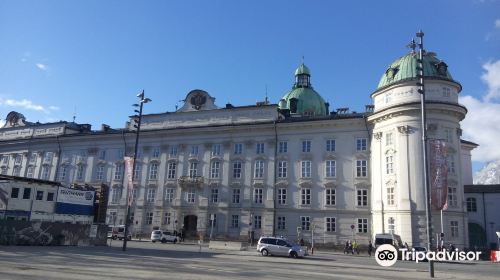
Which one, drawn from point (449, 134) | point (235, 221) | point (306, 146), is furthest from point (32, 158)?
point (449, 134)

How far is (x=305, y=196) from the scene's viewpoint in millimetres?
52844

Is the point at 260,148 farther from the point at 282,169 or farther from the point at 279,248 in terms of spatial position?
the point at 279,248

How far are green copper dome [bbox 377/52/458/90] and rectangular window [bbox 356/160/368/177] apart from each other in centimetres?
928

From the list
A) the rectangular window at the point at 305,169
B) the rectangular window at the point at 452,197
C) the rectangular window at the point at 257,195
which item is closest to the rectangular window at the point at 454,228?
the rectangular window at the point at 452,197

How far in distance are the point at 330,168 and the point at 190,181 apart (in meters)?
19.4

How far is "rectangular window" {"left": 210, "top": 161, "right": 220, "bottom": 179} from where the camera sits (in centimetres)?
5807

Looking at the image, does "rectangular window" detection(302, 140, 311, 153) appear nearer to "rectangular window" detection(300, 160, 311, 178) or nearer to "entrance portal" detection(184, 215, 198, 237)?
"rectangular window" detection(300, 160, 311, 178)

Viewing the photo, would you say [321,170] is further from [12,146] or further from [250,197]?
[12,146]

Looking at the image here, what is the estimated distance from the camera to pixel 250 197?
5516 centimetres

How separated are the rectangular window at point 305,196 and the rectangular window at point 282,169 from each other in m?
3.22

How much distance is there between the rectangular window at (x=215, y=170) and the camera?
191ft

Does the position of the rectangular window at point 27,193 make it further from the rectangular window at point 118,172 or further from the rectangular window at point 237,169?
the rectangular window at point 237,169

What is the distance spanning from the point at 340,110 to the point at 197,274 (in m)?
44.2

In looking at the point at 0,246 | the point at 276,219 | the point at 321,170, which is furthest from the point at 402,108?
the point at 0,246
